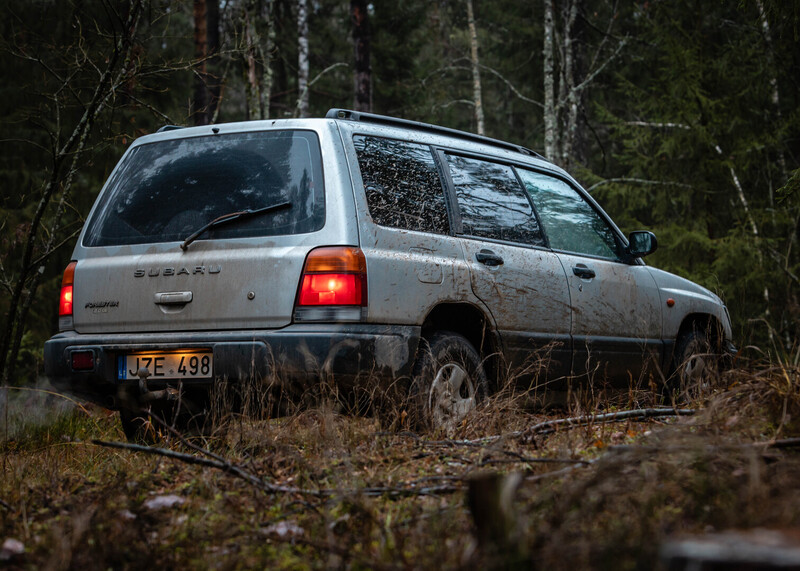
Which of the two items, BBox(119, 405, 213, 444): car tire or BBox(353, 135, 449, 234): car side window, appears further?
BBox(119, 405, 213, 444): car tire

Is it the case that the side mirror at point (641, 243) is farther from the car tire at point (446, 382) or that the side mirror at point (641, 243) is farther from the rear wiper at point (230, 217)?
the rear wiper at point (230, 217)

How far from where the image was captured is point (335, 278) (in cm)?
412

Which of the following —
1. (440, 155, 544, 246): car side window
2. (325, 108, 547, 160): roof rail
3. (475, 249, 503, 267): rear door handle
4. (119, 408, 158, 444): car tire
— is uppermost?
(325, 108, 547, 160): roof rail

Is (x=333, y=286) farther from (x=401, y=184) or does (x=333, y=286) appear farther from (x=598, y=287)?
(x=598, y=287)

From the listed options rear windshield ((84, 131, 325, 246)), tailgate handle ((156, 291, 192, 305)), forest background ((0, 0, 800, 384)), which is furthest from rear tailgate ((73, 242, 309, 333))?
forest background ((0, 0, 800, 384))

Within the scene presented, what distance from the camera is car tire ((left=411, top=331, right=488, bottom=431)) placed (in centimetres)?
439

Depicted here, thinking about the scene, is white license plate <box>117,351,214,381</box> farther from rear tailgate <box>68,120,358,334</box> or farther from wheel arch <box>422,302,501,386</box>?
wheel arch <box>422,302,501,386</box>

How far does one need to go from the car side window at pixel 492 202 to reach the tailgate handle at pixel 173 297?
162cm

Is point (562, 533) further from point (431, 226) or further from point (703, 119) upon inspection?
point (703, 119)

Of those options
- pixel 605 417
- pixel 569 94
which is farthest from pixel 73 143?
pixel 569 94

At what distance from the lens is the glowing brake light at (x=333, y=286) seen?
4.12 metres

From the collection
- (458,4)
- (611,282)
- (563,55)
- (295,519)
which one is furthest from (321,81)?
(295,519)

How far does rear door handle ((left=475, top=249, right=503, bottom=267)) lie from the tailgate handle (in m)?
1.63

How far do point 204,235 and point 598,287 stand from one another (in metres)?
2.78
